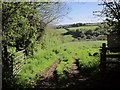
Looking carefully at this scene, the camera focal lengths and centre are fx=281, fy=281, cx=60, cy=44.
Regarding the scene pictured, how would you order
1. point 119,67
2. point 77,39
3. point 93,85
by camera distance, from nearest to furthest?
point 93,85
point 119,67
point 77,39

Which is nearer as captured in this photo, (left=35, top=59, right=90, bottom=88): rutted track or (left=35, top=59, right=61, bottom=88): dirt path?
(left=35, top=59, right=90, bottom=88): rutted track

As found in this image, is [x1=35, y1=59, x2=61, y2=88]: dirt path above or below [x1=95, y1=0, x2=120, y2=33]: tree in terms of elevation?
below

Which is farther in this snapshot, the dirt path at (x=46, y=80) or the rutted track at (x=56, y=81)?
the dirt path at (x=46, y=80)

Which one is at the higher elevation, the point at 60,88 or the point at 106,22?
the point at 106,22

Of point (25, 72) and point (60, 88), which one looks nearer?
point (60, 88)

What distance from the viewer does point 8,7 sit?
1395cm

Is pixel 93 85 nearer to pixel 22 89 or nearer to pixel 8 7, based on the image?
pixel 22 89

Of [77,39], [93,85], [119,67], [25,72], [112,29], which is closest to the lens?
[93,85]

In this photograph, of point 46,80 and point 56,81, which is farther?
point 46,80

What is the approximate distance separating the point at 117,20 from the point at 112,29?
2.28 feet

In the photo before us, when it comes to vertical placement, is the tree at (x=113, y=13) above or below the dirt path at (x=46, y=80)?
above

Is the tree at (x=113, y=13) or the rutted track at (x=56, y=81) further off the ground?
the tree at (x=113, y=13)

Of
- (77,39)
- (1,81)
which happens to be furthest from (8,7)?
(77,39)

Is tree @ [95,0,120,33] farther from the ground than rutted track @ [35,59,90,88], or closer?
farther from the ground
